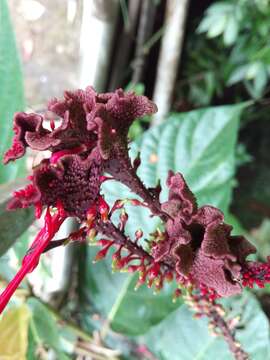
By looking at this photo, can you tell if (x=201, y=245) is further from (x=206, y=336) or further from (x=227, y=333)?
(x=206, y=336)

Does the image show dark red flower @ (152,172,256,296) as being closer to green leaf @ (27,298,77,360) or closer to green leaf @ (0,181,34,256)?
green leaf @ (0,181,34,256)

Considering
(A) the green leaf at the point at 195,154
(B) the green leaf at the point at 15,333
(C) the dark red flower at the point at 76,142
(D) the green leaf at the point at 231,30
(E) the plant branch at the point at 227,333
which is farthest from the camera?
(D) the green leaf at the point at 231,30

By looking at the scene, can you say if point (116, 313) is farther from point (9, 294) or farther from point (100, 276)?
point (9, 294)

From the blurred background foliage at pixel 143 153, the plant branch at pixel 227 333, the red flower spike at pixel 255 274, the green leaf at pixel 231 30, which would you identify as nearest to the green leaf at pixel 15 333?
the blurred background foliage at pixel 143 153

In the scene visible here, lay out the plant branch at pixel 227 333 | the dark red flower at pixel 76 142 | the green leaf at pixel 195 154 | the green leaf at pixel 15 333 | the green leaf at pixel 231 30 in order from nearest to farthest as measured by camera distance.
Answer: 1. the dark red flower at pixel 76 142
2. the plant branch at pixel 227 333
3. the green leaf at pixel 15 333
4. the green leaf at pixel 195 154
5. the green leaf at pixel 231 30

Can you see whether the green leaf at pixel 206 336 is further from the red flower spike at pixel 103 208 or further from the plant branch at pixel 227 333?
the red flower spike at pixel 103 208

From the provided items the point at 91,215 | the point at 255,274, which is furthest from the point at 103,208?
the point at 255,274

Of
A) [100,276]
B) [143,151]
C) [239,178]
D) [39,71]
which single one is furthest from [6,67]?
[239,178]

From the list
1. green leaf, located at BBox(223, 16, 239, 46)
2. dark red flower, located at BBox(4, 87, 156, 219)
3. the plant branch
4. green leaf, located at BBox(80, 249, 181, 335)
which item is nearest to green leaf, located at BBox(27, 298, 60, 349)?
green leaf, located at BBox(80, 249, 181, 335)
